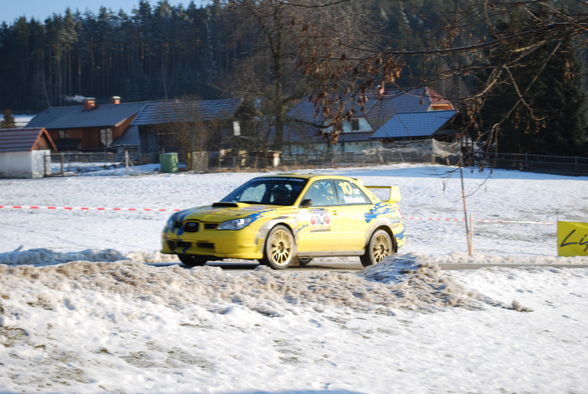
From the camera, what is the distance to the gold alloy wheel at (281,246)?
39.6 ft

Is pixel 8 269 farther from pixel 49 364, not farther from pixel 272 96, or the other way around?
pixel 272 96

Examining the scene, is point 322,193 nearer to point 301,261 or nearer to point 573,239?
point 301,261

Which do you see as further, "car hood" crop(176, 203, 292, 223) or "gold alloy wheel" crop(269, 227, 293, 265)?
"gold alloy wheel" crop(269, 227, 293, 265)

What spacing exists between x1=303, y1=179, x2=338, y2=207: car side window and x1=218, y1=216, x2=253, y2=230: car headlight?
5.12ft

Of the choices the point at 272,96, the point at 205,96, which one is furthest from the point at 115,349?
the point at 205,96

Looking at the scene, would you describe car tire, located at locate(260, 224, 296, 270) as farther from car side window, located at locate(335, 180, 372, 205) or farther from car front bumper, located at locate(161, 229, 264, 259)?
car side window, located at locate(335, 180, 372, 205)

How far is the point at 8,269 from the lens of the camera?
837cm

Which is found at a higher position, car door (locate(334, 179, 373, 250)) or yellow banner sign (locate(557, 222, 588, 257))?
car door (locate(334, 179, 373, 250))

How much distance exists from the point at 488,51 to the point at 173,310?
431 centimetres

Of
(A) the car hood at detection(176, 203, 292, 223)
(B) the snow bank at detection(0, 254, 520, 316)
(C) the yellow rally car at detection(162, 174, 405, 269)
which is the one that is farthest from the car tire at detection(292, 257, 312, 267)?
(B) the snow bank at detection(0, 254, 520, 316)

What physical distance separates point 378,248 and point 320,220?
5.32 feet

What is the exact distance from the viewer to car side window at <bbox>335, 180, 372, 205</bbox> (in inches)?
537

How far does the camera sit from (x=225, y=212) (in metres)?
12.0

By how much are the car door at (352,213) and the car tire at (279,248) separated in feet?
3.98
